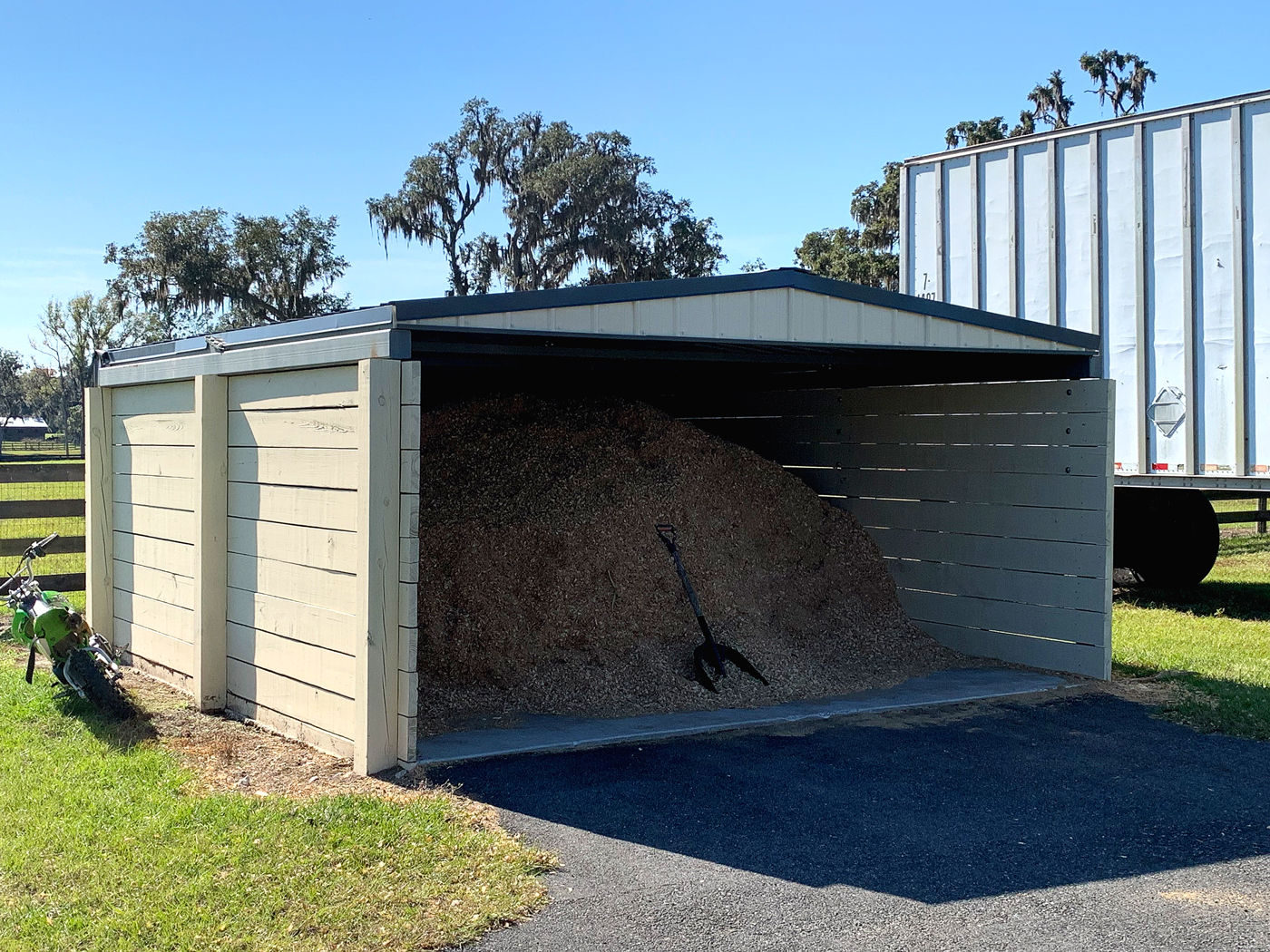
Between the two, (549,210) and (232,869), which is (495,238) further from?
(232,869)

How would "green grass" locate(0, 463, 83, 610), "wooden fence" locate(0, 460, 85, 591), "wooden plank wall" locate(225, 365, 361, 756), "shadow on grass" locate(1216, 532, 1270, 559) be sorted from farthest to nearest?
"shadow on grass" locate(1216, 532, 1270, 559), "green grass" locate(0, 463, 83, 610), "wooden fence" locate(0, 460, 85, 591), "wooden plank wall" locate(225, 365, 361, 756)

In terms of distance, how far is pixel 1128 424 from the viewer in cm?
973

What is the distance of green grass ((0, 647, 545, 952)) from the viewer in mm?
3682

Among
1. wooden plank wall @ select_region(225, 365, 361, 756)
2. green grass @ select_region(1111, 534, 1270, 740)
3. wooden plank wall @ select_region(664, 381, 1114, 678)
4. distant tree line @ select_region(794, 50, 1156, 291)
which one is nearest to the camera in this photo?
wooden plank wall @ select_region(225, 365, 361, 756)

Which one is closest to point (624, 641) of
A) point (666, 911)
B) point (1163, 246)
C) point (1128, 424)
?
point (666, 911)

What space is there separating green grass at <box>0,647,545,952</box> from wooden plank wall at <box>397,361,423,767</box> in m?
0.53

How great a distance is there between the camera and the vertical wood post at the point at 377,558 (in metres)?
5.31

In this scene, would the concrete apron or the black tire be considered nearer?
the concrete apron

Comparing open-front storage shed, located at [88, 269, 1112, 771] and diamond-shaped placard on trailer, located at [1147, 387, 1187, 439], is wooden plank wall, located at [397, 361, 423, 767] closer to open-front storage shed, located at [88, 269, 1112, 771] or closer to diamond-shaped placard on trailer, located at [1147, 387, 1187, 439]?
open-front storage shed, located at [88, 269, 1112, 771]

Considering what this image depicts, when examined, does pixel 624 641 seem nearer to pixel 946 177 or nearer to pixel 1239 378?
pixel 1239 378

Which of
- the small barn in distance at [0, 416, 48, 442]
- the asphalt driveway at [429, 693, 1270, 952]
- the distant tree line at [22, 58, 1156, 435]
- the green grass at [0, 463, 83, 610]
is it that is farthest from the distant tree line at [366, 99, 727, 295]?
the small barn in distance at [0, 416, 48, 442]

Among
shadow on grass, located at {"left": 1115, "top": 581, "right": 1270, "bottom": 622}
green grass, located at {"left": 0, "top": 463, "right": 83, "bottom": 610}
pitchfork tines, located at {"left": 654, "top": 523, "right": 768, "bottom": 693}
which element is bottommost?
shadow on grass, located at {"left": 1115, "top": 581, "right": 1270, "bottom": 622}

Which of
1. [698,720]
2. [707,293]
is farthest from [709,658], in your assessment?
[707,293]

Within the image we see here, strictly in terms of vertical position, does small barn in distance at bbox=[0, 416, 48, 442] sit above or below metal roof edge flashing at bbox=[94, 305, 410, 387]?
above
